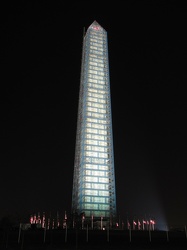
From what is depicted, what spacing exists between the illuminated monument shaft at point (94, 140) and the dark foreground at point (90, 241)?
60.3 metres

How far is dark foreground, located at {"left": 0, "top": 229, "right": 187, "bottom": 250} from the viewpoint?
Answer: 144 ft

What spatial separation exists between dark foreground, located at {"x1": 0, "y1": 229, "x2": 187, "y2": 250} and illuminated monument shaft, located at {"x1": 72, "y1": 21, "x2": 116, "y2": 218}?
6031 centimetres

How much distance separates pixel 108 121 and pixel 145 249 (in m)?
94.9

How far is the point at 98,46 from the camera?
155 meters

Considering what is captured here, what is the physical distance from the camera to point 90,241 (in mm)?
49000

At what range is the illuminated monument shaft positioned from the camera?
11556 cm

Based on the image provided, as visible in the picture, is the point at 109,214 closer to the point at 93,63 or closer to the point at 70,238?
the point at 70,238

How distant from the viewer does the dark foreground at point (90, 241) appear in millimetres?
44031

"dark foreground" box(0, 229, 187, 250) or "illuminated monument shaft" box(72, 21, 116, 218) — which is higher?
"illuminated monument shaft" box(72, 21, 116, 218)

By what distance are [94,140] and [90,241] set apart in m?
80.3

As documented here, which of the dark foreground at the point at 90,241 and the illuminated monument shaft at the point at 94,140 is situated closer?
the dark foreground at the point at 90,241

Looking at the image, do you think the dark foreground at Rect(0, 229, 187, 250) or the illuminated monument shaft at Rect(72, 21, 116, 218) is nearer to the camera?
the dark foreground at Rect(0, 229, 187, 250)

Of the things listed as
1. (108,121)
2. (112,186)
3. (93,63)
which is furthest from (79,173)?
(93,63)

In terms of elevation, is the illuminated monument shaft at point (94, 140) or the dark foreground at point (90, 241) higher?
the illuminated monument shaft at point (94, 140)
